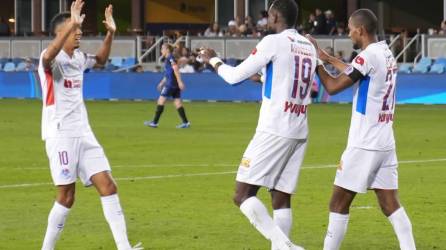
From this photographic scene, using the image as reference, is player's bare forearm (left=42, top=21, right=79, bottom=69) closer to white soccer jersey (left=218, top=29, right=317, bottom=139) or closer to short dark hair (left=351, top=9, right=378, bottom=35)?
white soccer jersey (left=218, top=29, right=317, bottom=139)

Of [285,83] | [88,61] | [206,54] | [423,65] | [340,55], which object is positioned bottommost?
[423,65]

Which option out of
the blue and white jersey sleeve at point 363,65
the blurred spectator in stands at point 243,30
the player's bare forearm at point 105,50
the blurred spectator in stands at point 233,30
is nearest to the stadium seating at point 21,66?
the blurred spectator in stands at point 233,30

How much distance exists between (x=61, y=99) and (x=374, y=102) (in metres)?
2.74

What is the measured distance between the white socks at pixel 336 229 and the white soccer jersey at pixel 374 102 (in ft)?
2.02

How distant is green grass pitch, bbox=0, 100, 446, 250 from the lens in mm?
13164

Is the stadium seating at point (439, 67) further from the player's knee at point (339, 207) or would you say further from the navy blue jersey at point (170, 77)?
the player's knee at point (339, 207)

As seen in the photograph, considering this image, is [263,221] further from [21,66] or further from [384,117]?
[21,66]

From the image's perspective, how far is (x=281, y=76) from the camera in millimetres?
10836

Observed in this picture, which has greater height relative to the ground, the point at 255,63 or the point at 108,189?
the point at 255,63

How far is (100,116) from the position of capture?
34.3 m

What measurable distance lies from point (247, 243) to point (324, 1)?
48096 mm

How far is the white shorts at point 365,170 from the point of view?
10.8m

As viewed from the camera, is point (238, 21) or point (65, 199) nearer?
point (65, 199)

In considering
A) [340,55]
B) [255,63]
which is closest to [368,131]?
[255,63]
